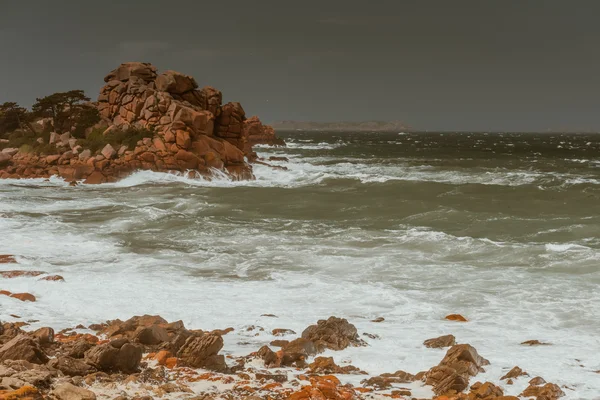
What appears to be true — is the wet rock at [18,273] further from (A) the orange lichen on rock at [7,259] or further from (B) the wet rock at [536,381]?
(B) the wet rock at [536,381]

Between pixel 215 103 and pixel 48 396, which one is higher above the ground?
pixel 215 103

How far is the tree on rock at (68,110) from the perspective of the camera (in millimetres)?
49531

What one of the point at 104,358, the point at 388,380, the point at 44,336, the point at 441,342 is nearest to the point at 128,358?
the point at 104,358

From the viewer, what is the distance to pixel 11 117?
2061 inches

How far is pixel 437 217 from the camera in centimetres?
2848

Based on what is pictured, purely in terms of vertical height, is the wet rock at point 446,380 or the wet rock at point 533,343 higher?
the wet rock at point 446,380

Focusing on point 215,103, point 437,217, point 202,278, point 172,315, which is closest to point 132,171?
point 215,103

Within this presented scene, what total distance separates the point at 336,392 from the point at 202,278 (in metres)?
8.43

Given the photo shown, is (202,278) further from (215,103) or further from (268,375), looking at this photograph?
(215,103)

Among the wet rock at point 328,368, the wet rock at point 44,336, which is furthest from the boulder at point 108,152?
the wet rock at point 328,368

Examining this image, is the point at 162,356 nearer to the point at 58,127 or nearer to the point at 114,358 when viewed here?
the point at 114,358

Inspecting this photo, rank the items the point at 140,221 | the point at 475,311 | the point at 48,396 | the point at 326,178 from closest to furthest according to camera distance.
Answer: the point at 48,396
the point at 475,311
the point at 140,221
the point at 326,178

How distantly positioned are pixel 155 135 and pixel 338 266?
3053 centimetres

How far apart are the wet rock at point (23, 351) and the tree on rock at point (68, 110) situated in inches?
1696
